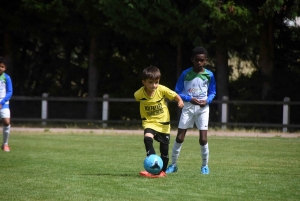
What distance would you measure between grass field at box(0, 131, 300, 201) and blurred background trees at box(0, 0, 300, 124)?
676 cm

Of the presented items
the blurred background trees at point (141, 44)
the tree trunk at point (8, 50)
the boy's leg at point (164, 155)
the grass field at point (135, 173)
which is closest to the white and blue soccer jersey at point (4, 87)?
the grass field at point (135, 173)

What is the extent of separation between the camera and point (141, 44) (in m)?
31.0

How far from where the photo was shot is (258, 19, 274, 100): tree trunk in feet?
89.8

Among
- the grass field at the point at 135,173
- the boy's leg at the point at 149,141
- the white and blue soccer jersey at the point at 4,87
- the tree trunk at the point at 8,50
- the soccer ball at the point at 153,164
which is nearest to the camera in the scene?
the grass field at the point at 135,173

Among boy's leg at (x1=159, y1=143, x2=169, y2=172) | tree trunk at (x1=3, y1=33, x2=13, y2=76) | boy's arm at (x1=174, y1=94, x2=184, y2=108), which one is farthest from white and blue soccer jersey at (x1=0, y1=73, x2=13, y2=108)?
tree trunk at (x1=3, y1=33, x2=13, y2=76)

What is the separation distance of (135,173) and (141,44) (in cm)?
2000

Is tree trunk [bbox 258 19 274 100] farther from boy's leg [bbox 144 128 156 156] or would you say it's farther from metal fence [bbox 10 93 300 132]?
boy's leg [bbox 144 128 156 156]

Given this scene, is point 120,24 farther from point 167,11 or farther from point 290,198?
point 290,198

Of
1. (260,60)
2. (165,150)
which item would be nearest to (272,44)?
(260,60)

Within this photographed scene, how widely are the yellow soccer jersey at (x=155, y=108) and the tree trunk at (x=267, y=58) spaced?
17.1 meters

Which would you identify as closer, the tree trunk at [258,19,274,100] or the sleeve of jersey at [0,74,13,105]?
the sleeve of jersey at [0,74,13,105]

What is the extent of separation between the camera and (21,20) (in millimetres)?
30516

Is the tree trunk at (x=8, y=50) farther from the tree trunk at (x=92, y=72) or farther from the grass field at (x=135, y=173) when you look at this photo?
the grass field at (x=135, y=173)

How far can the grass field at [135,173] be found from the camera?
8.85 meters
